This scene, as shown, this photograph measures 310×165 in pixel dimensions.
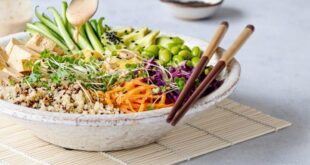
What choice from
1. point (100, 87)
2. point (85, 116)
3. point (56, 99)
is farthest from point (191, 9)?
point (85, 116)

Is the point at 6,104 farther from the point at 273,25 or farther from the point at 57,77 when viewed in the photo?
the point at 273,25

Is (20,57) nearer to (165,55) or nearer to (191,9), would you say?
(165,55)

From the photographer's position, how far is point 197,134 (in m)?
2.57

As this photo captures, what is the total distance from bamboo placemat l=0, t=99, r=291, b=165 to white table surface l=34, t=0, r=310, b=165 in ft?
0.14

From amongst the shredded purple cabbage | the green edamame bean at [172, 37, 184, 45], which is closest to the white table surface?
the shredded purple cabbage

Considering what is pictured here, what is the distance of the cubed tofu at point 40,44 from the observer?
2758mm

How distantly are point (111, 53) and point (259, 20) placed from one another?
1.57 m

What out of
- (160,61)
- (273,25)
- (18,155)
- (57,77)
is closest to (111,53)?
(160,61)

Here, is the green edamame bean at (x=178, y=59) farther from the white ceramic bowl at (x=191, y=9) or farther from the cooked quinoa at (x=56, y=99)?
the white ceramic bowl at (x=191, y=9)

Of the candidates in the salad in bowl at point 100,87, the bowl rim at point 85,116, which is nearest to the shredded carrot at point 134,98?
the salad in bowl at point 100,87

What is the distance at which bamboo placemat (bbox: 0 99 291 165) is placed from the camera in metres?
2.37

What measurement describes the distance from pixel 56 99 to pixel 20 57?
35cm

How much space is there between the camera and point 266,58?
3518 mm

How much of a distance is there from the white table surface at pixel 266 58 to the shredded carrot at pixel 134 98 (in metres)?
0.23
